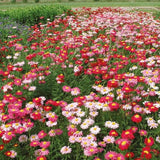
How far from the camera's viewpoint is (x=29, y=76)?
9.78 feet

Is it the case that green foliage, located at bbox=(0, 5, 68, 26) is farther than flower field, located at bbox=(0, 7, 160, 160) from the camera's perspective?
Yes

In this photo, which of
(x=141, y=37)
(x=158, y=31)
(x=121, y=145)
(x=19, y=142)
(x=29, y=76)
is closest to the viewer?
(x=121, y=145)

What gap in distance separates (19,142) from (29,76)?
87 centimetres

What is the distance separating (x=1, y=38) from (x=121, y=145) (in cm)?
484

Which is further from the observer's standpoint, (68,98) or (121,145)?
(68,98)

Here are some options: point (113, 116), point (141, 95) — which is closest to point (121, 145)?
point (113, 116)

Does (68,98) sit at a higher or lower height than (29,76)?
lower

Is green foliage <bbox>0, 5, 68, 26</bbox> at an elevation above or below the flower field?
above

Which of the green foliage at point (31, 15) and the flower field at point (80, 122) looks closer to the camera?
the flower field at point (80, 122)

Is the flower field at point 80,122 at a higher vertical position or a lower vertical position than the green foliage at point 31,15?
lower

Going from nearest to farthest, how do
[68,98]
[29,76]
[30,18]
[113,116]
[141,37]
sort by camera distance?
[113,116]
[29,76]
[68,98]
[141,37]
[30,18]

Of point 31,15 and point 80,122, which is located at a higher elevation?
point 31,15

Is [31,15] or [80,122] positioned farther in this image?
[31,15]

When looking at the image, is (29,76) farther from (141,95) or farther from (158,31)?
(158,31)
